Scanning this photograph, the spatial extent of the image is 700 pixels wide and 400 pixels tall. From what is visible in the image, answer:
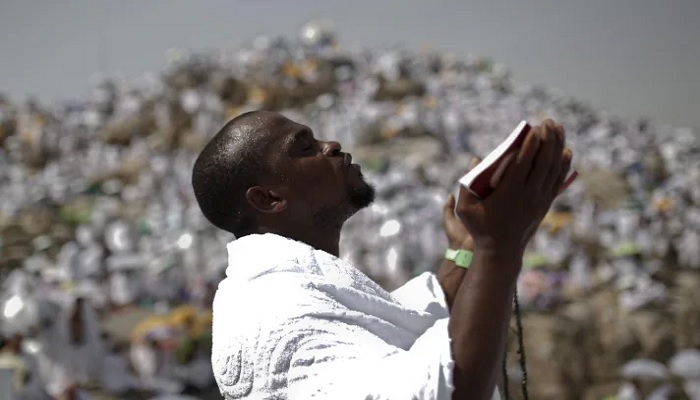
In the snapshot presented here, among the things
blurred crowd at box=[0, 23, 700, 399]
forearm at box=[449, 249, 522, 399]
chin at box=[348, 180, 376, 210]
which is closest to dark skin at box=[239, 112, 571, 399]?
forearm at box=[449, 249, 522, 399]

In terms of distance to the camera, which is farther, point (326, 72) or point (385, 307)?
point (326, 72)

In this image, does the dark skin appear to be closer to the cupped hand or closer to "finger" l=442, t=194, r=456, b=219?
the cupped hand

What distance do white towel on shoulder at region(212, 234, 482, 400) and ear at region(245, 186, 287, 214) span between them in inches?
1.5

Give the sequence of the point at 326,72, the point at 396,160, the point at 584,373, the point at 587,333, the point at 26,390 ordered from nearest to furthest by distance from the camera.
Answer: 1. the point at 26,390
2. the point at 584,373
3. the point at 587,333
4. the point at 396,160
5. the point at 326,72

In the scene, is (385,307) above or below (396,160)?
above

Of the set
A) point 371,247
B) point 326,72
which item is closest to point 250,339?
point 371,247

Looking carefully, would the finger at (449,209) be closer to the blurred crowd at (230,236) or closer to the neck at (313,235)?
the neck at (313,235)

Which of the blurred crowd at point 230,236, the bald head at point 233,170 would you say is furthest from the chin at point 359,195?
the blurred crowd at point 230,236

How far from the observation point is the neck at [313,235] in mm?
831

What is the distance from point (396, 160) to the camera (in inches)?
444

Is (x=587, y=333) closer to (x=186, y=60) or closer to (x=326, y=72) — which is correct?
(x=326, y=72)

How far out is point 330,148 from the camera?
863 mm

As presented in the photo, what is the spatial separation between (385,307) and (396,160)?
1058 centimetres

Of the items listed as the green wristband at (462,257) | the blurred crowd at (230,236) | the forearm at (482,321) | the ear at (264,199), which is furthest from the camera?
the blurred crowd at (230,236)
